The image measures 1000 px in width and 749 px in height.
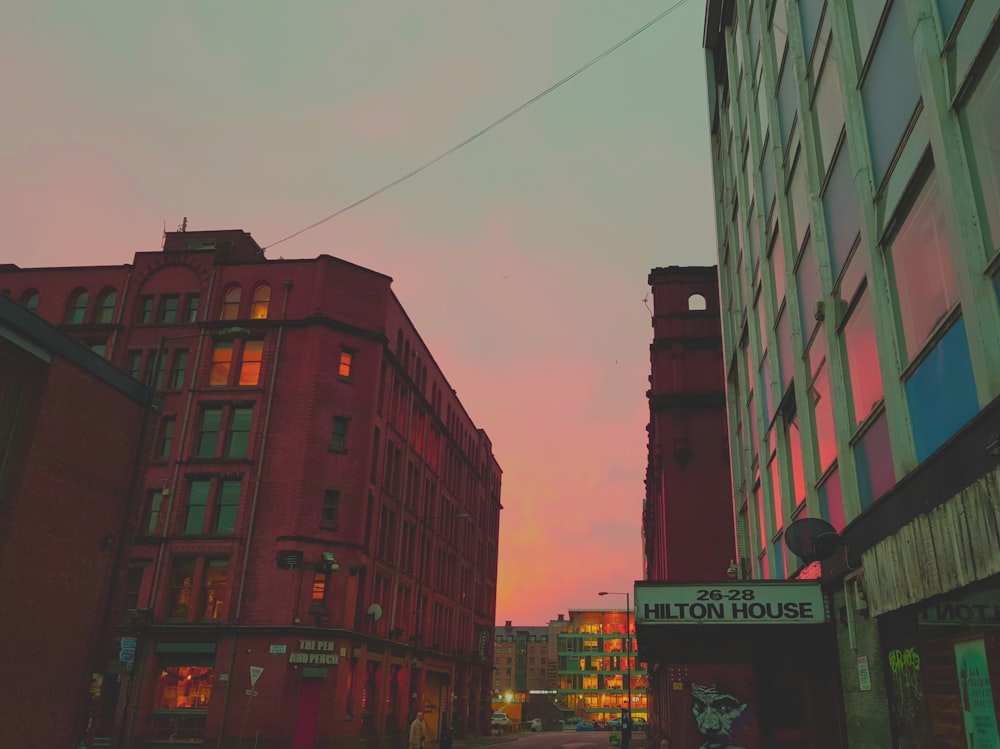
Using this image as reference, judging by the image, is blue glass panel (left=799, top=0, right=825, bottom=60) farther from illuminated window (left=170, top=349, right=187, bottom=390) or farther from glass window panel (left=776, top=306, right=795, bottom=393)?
illuminated window (left=170, top=349, right=187, bottom=390)

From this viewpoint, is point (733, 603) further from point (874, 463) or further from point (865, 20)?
point (865, 20)

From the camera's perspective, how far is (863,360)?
1205cm

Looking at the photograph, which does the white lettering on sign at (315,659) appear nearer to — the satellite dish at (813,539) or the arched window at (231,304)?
the arched window at (231,304)

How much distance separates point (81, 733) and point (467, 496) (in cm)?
5124

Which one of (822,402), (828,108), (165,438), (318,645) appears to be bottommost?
(318,645)

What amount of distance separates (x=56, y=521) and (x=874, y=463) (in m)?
15.0

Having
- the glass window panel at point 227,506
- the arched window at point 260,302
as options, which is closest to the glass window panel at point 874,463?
the glass window panel at point 227,506

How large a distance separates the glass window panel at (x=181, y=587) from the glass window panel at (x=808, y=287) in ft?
101

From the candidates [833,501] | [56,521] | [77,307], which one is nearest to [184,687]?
[77,307]

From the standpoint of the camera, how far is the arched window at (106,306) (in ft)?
141

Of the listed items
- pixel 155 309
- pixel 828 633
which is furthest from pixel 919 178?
pixel 155 309

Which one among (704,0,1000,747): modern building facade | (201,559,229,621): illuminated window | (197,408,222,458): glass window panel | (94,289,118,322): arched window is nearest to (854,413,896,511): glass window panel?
(704,0,1000,747): modern building facade

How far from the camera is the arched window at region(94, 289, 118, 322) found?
141ft

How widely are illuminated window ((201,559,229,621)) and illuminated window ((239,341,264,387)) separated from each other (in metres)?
9.14
